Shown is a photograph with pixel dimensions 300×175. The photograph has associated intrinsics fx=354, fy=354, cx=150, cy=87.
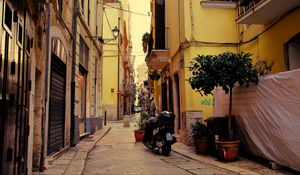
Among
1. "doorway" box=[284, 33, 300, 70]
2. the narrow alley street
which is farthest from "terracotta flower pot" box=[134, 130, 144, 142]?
"doorway" box=[284, 33, 300, 70]

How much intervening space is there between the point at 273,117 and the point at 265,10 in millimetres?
3105

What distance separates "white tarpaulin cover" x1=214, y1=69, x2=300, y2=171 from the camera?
267 inches

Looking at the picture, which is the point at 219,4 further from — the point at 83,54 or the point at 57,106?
→ the point at 57,106

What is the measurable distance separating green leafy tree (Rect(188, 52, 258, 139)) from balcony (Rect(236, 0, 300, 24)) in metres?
1.30

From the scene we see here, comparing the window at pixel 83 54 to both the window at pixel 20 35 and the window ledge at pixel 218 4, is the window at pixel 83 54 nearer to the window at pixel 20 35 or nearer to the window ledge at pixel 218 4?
the window ledge at pixel 218 4

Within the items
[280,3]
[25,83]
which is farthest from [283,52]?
[25,83]

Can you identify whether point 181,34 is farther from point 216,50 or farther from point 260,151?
point 260,151

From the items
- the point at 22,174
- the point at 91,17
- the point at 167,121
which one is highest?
the point at 91,17

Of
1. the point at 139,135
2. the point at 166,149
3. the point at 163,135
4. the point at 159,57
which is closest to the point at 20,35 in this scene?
the point at 166,149

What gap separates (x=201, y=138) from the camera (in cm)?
1023

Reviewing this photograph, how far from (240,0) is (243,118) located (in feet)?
12.1

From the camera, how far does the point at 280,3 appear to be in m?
A: 8.66

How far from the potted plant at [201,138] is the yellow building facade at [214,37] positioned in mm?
1460

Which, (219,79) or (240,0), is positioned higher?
(240,0)
